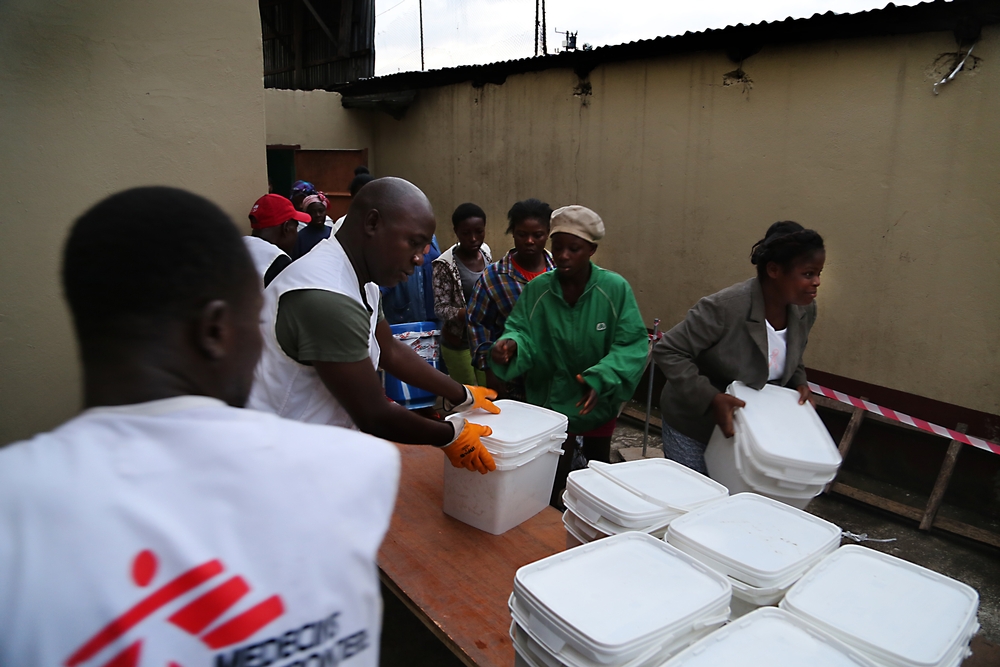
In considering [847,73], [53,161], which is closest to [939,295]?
[847,73]

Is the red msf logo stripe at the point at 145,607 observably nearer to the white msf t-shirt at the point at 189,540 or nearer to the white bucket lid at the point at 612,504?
the white msf t-shirt at the point at 189,540

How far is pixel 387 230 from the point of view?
2.11 meters

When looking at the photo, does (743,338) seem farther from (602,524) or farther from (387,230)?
(387,230)

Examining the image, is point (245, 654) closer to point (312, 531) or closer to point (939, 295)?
point (312, 531)

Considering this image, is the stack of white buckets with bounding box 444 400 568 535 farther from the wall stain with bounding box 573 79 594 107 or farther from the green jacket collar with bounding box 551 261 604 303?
the wall stain with bounding box 573 79 594 107

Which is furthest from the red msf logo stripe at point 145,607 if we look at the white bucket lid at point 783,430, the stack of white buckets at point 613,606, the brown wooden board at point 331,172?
the brown wooden board at point 331,172

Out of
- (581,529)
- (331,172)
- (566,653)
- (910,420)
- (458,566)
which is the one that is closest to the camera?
(566,653)

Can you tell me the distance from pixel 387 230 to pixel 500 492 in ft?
3.32

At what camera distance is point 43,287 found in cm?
350

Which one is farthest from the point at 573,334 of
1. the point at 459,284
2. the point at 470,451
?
the point at 459,284

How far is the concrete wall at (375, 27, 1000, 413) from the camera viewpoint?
460cm

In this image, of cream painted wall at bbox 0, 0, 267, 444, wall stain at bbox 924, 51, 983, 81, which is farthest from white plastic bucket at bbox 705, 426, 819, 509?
wall stain at bbox 924, 51, 983, 81

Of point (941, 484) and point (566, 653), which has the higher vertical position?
point (566, 653)

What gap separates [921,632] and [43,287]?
13.9ft
